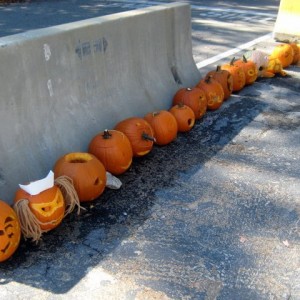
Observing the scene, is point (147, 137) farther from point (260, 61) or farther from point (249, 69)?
point (260, 61)

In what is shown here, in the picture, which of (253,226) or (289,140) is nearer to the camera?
(253,226)

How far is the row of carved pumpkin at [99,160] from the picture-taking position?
3.10 meters

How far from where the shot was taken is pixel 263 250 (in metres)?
3.13

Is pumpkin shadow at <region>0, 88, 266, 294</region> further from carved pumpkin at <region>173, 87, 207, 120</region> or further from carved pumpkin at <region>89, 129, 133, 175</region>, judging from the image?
carved pumpkin at <region>173, 87, 207, 120</region>

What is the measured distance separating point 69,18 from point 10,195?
967cm

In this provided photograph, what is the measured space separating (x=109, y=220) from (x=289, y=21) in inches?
299

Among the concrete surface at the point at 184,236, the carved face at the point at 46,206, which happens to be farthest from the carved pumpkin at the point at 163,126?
the carved face at the point at 46,206

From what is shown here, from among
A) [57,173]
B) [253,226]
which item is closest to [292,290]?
[253,226]

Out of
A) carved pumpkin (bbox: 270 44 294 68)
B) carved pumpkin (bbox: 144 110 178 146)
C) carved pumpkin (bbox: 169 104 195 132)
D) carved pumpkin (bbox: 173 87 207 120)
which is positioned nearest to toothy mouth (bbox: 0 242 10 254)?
carved pumpkin (bbox: 144 110 178 146)

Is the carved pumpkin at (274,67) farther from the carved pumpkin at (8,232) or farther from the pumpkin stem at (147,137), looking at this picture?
the carved pumpkin at (8,232)

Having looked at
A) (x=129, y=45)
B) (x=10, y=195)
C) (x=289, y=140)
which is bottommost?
(x=289, y=140)

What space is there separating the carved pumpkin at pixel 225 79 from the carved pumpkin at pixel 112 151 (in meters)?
2.29

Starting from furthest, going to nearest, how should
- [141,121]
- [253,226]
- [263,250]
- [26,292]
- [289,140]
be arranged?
[289,140] → [141,121] → [253,226] → [263,250] → [26,292]

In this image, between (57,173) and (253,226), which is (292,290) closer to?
(253,226)
